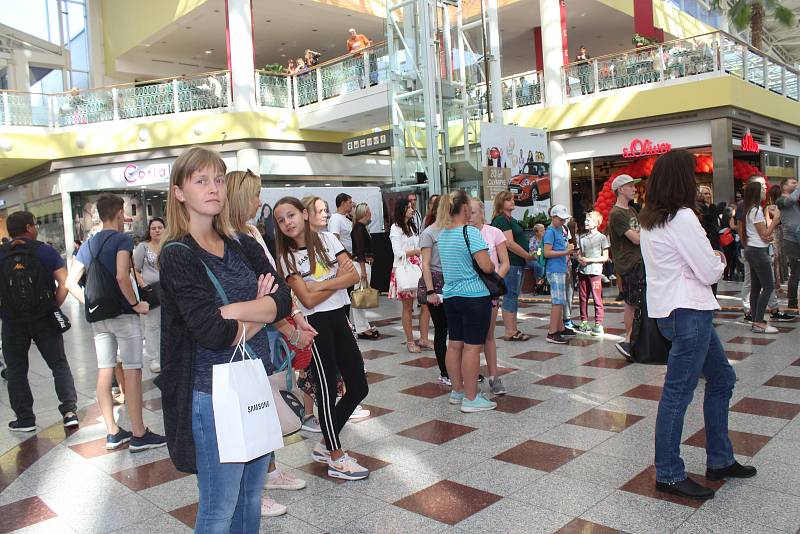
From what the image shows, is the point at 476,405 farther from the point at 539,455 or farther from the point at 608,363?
the point at 608,363

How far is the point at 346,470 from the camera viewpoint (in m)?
3.51

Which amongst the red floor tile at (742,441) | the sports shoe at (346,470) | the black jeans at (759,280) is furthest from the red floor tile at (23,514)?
the black jeans at (759,280)

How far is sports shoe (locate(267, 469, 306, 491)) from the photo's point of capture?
343 centimetres

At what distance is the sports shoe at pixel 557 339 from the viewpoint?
697 centimetres

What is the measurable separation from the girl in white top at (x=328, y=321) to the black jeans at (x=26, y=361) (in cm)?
250

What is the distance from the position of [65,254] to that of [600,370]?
1763 centimetres

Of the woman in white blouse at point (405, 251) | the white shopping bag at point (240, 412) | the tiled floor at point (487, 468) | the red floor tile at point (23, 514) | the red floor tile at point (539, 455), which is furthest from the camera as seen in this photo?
the woman in white blouse at point (405, 251)

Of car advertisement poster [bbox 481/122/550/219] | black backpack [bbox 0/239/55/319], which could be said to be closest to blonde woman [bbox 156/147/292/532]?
black backpack [bbox 0/239/55/319]

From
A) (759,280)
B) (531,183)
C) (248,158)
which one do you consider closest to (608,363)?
(759,280)

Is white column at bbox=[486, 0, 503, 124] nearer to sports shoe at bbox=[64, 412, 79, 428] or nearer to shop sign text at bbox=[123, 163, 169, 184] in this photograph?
shop sign text at bbox=[123, 163, 169, 184]

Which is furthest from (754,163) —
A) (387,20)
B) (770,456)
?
(770,456)

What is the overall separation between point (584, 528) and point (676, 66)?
14.9m

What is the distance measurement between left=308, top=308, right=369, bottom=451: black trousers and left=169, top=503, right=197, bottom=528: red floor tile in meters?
0.74

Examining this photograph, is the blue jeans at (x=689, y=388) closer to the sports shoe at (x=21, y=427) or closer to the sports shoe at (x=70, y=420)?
the sports shoe at (x=70, y=420)
